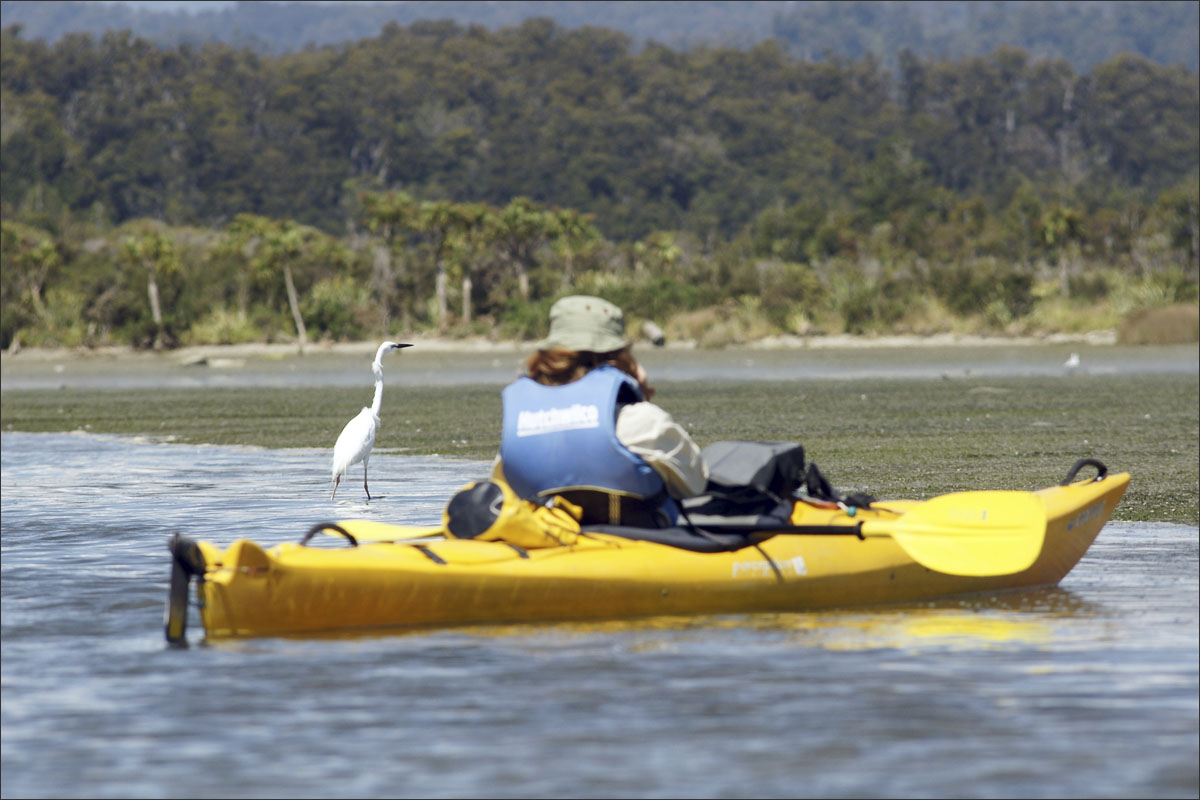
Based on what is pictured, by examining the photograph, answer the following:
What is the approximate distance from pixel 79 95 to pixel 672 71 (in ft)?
140

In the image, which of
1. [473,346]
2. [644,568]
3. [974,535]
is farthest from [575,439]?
[473,346]

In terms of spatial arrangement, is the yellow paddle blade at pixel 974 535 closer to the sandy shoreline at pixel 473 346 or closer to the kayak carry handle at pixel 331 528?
the kayak carry handle at pixel 331 528

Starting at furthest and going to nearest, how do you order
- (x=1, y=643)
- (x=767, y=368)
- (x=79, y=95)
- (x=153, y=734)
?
(x=79, y=95)
(x=767, y=368)
(x=1, y=643)
(x=153, y=734)

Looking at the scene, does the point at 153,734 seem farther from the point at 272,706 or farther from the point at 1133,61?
the point at 1133,61

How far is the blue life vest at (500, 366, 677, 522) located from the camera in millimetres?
8812

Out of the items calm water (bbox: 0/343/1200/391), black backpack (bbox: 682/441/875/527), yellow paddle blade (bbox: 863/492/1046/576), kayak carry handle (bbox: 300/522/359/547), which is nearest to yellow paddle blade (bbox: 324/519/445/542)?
kayak carry handle (bbox: 300/522/359/547)

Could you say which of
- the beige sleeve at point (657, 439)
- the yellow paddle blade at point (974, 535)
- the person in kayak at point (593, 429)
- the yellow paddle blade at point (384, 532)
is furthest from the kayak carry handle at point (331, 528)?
the yellow paddle blade at point (974, 535)

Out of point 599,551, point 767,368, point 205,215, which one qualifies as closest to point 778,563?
point 599,551

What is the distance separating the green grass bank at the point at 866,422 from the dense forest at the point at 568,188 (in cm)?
2049

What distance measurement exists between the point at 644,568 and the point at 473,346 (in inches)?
1812

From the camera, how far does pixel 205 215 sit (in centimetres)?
11131

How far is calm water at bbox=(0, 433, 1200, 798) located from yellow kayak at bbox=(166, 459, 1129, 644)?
12 cm

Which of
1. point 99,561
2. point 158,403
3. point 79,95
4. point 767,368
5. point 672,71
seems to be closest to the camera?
point 99,561

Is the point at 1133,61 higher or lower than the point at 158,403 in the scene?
higher
